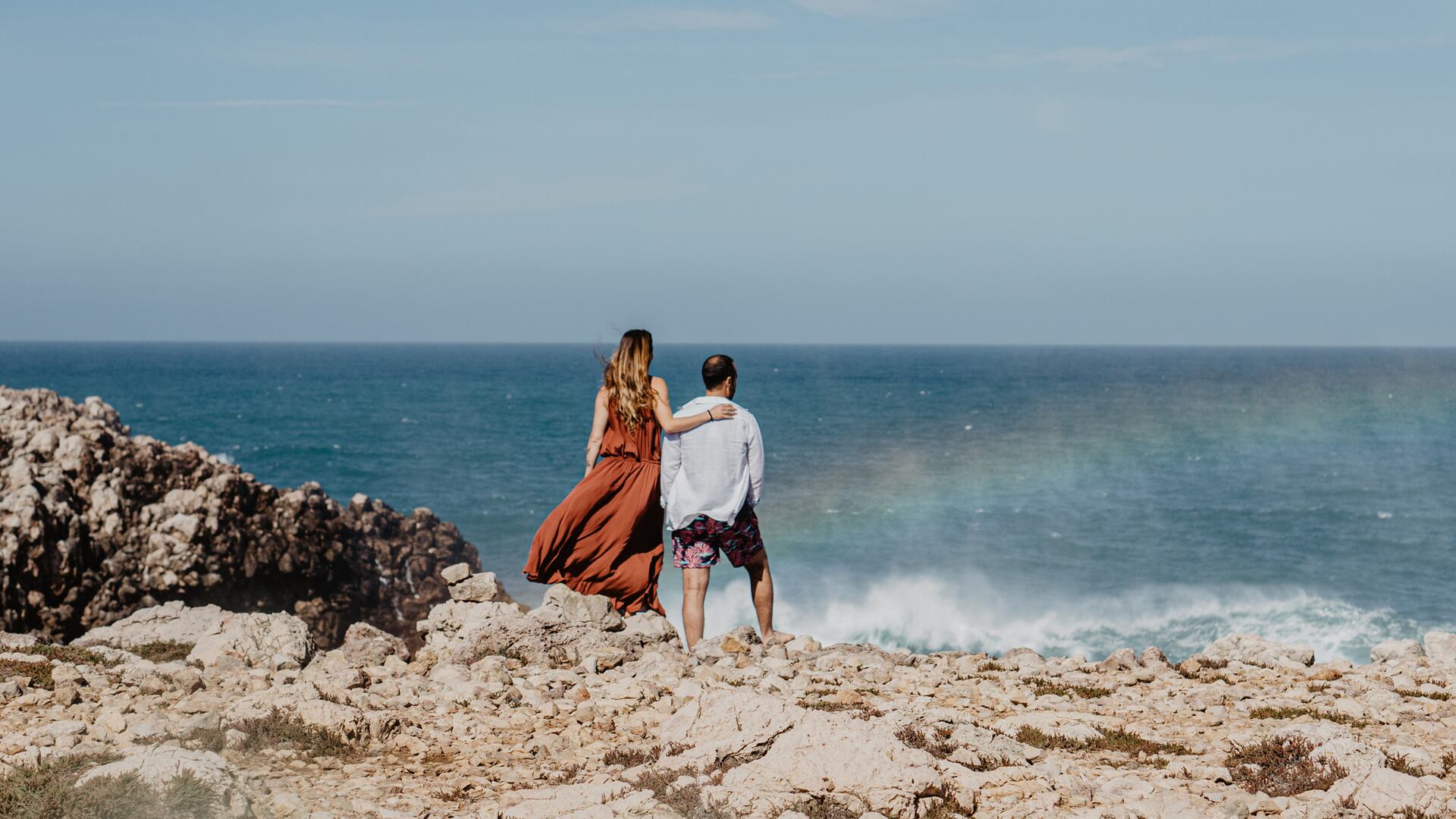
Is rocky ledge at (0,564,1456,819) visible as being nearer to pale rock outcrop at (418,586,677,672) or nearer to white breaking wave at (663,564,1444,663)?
pale rock outcrop at (418,586,677,672)

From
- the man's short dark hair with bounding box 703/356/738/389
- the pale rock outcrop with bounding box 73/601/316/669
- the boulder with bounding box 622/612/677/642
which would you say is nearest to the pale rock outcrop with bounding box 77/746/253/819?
the pale rock outcrop with bounding box 73/601/316/669

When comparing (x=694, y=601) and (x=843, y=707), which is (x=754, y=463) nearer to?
(x=694, y=601)

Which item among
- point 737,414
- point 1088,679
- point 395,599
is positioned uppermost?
point 737,414

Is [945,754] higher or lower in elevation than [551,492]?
higher

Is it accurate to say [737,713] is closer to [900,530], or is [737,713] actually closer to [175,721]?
[175,721]

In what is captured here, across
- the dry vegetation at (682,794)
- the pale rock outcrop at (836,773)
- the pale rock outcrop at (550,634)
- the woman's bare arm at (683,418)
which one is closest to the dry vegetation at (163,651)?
the pale rock outcrop at (550,634)

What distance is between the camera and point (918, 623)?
35.8 m

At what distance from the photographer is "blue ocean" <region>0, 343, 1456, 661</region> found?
3666 cm

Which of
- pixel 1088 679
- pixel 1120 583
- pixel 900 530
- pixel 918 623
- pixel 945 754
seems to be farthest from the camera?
pixel 900 530

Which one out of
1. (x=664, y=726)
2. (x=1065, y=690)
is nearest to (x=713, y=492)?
(x=664, y=726)

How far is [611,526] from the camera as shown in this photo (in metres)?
A: 10.6

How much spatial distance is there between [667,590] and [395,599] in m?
10.9

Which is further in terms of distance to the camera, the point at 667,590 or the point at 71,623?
the point at 667,590

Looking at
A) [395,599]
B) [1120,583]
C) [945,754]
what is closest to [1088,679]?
[945,754]
